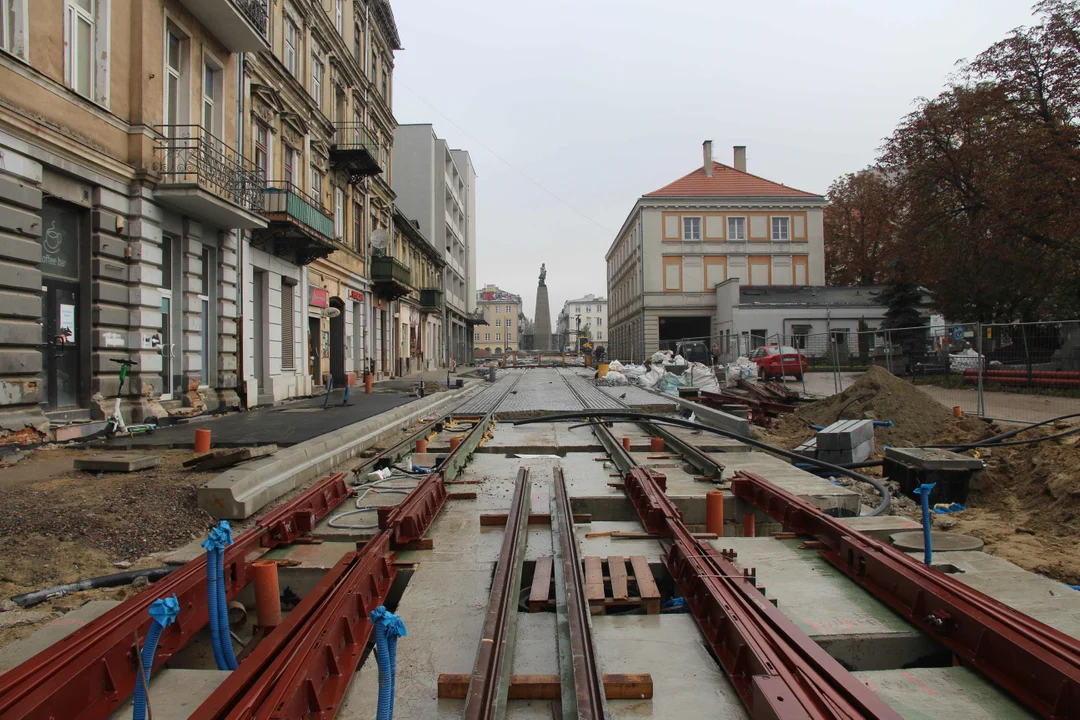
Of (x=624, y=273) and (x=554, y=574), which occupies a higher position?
(x=624, y=273)

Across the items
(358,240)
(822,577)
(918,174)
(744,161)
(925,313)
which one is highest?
(744,161)

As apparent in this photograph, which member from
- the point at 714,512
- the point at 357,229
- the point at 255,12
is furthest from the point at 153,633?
the point at 357,229

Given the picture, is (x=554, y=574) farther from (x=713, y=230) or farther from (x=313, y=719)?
(x=713, y=230)

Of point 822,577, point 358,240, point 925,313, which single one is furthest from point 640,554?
point 925,313

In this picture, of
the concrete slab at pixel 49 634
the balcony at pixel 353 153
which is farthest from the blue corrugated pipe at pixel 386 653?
the balcony at pixel 353 153

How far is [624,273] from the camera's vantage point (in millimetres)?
58062

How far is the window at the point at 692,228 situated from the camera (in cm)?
4756

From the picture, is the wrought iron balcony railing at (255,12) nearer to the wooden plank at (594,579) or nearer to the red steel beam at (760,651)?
the wooden plank at (594,579)

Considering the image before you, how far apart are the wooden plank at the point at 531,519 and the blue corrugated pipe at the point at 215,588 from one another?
7.76 feet

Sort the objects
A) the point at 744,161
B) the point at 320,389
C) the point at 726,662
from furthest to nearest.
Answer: the point at 744,161 → the point at 320,389 → the point at 726,662

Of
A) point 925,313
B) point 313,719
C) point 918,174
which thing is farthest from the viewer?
point 925,313

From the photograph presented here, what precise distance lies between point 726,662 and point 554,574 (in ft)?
4.44

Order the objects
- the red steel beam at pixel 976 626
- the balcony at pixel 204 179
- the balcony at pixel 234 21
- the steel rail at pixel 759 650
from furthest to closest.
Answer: the balcony at pixel 234 21, the balcony at pixel 204 179, the red steel beam at pixel 976 626, the steel rail at pixel 759 650

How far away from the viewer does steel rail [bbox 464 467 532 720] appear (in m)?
2.39
